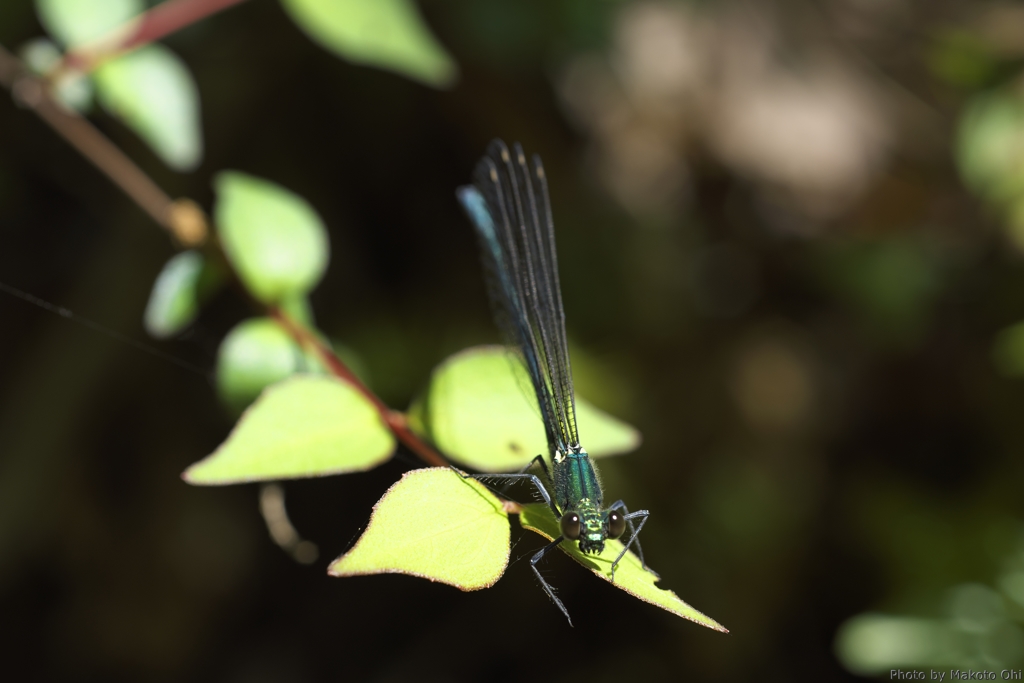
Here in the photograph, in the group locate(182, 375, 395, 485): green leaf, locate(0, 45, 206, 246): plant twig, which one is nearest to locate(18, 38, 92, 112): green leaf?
locate(0, 45, 206, 246): plant twig

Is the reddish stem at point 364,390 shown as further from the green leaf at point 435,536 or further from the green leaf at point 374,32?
the green leaf at point 374,32

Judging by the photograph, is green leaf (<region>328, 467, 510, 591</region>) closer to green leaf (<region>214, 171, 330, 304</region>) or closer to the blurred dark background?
green leaf (<region>214, 171, 330, 304</region>)

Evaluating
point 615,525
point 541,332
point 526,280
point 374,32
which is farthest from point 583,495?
point 374,32

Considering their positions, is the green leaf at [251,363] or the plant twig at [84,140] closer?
the green leaf at [251,363]

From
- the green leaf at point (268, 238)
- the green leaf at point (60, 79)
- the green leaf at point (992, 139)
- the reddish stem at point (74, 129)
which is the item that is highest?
the green leaf at point (992, 139)

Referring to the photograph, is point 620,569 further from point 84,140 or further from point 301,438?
point 84,140

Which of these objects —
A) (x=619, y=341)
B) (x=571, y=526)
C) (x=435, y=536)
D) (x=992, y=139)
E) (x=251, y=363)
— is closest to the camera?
(x=435, y=536)

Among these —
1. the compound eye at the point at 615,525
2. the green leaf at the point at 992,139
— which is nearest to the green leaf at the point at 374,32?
the compound eye at the point at 615,525
